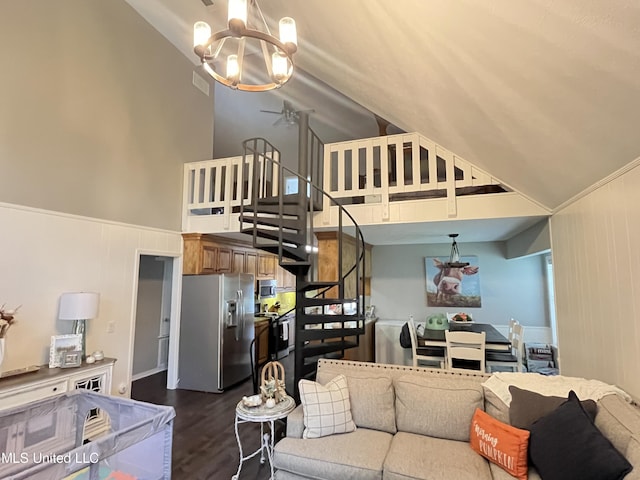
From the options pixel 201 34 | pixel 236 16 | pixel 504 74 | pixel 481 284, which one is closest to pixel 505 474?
pixel 504 74

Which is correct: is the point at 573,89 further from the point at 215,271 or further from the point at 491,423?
the point at 215,271

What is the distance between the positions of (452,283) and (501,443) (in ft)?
14.2

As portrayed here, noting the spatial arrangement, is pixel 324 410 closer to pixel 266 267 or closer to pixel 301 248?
pixel 301 248

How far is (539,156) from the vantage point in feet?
Answer: 7.71

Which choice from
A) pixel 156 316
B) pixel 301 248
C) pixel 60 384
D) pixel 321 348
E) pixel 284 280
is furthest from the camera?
pixel 284 280

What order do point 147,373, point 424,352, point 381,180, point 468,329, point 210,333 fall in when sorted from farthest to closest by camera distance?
point 147,373, point 468,329, point 210,333, point 424,352, point 381,180

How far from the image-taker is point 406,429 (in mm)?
2420

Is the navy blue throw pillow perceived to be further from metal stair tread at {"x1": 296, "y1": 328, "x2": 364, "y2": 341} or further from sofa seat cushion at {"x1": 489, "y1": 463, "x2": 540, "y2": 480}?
metal stair tread at {"x1": 296, "y1": 328, "x2": 364, "y2": 341}

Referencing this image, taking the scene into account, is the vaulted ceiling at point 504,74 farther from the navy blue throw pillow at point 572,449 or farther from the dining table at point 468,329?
the dining table at point 468,329

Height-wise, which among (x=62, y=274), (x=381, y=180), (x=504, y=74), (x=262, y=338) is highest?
(x=381, y=180)

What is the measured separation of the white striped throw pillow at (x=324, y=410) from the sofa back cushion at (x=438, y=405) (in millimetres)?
414

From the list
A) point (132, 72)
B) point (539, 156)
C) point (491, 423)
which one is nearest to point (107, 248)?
point (132, 72)

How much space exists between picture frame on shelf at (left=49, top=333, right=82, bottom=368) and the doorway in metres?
1.64

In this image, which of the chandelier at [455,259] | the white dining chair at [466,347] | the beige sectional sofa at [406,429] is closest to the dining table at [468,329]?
the white dining chair at [466,347]
